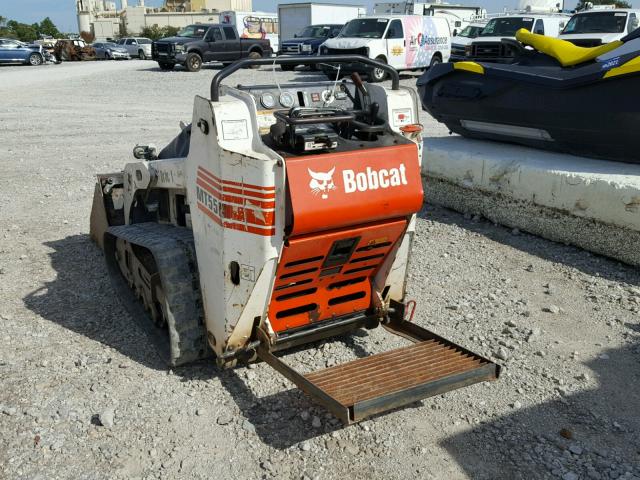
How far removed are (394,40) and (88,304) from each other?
17717mm

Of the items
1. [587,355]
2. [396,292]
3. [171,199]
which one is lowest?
[587,355]

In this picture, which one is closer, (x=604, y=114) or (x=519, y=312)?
(x=519, y=312)

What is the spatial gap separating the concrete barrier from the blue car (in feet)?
91.4

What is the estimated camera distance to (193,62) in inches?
969

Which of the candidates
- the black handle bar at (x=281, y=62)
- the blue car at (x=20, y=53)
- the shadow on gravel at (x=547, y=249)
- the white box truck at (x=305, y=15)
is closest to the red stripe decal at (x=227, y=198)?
the black handle bar at (x=281, y=62)

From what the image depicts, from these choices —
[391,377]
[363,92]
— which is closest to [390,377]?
[391,377]

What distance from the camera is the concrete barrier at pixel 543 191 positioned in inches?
220

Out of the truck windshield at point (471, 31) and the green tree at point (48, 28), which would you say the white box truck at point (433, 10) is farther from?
the green tree at point (48, 28)

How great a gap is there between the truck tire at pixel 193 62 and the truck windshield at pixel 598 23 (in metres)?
13.0

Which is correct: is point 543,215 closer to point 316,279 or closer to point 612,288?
point 612,288

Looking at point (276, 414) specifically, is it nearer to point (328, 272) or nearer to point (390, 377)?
point (390, 377)

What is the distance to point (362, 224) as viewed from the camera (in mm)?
3543

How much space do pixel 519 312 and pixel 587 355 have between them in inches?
26.2

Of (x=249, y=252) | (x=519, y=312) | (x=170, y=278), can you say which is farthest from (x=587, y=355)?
(x=170, y=278)
